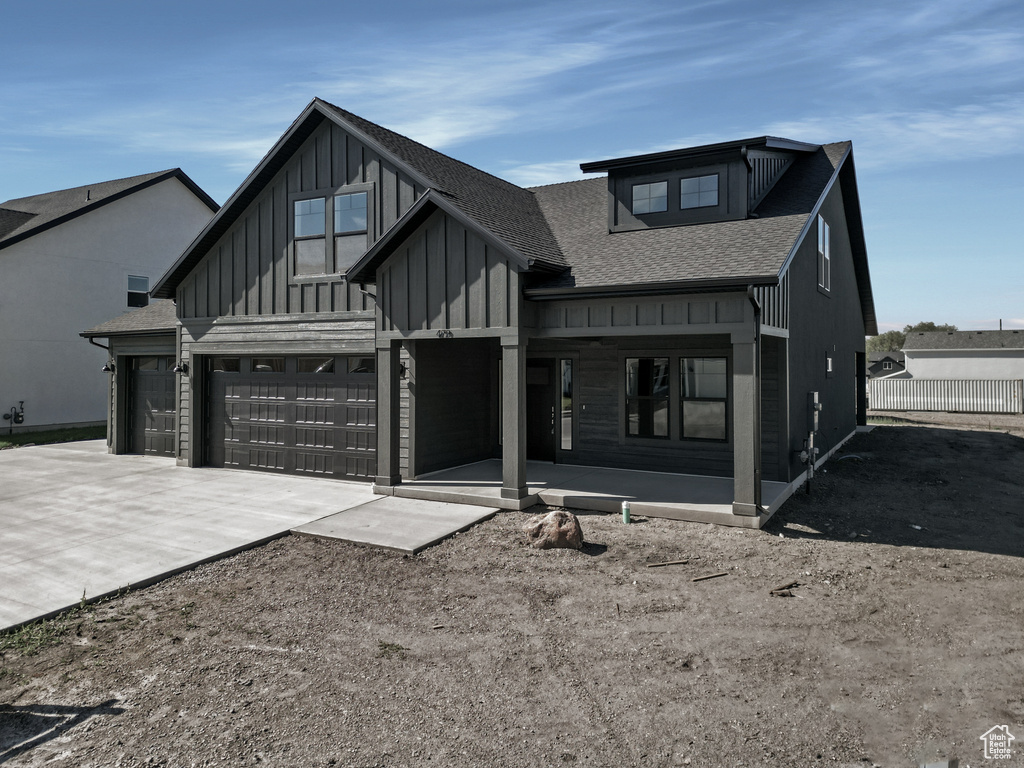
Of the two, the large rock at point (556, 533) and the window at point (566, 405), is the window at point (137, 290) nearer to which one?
the window at point (566, 405)

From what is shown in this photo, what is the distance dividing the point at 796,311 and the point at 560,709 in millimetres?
8910

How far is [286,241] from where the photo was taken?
41.8ft

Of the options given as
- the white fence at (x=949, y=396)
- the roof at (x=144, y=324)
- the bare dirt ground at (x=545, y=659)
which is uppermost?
the roof at (x=144, y=324)

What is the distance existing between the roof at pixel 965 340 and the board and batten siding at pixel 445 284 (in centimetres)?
4296

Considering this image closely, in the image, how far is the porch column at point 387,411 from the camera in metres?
10.9

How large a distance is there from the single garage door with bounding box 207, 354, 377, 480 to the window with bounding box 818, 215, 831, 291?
29.4 ft

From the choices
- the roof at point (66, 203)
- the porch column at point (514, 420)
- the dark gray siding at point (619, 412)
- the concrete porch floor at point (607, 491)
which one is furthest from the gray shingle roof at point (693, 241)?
the roof at point (66, 203)

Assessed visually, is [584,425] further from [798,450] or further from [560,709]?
[560,709]

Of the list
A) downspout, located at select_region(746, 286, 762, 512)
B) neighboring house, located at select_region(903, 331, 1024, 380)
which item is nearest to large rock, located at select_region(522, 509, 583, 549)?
downspout, located at select_region(746, 286, 762, 512)

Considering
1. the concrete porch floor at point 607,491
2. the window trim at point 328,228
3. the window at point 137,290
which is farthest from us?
the window at point 137,290

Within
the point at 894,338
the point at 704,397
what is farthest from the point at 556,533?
the point at 894,338

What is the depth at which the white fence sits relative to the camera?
27.2m

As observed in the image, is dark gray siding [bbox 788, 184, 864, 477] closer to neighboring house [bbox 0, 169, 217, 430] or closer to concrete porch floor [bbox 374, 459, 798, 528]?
concrete porch floor [bbox 374, 459, 798, 528]

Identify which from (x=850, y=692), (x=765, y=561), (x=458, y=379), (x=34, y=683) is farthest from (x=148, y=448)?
(x=850, y=692)
